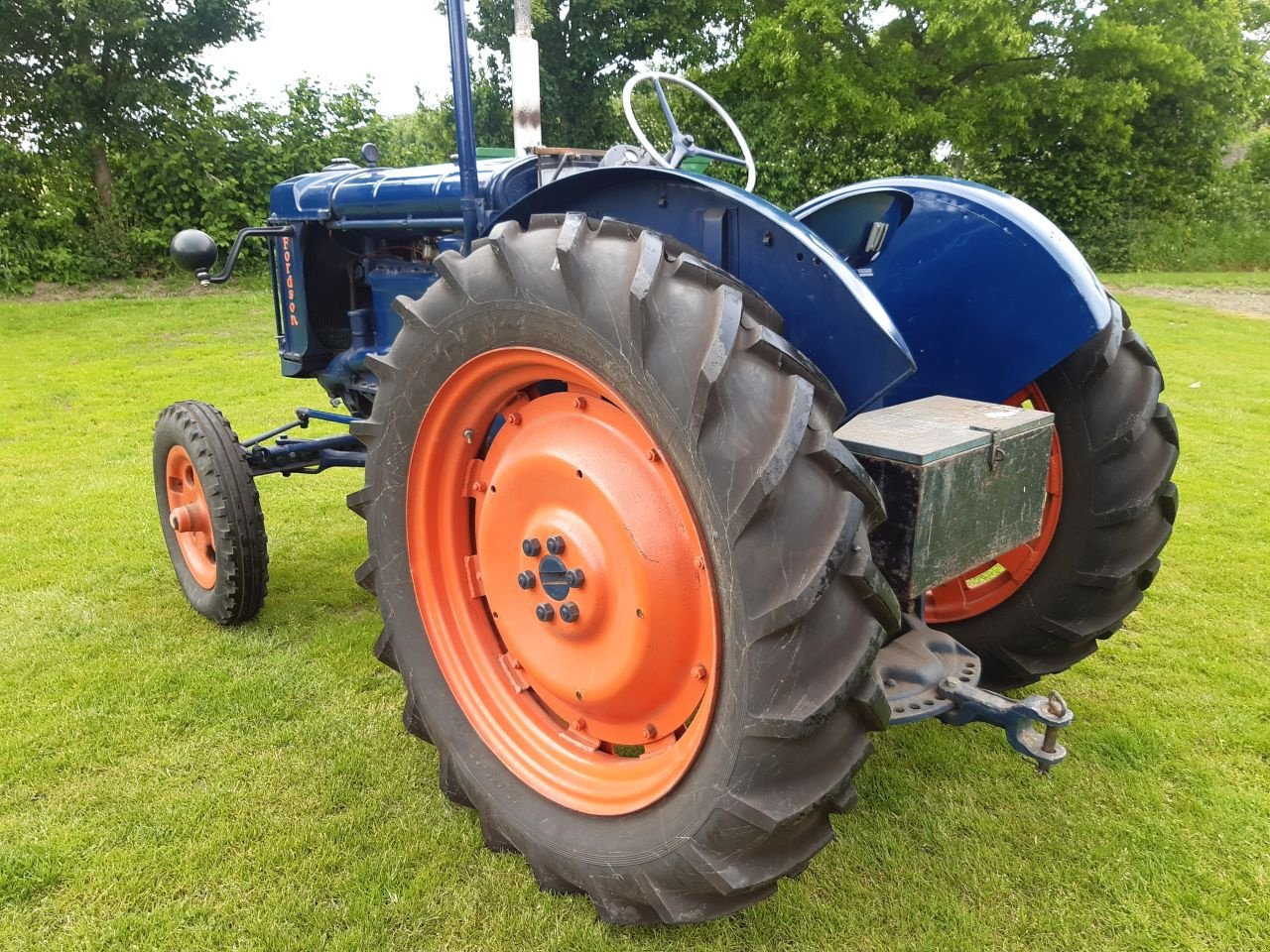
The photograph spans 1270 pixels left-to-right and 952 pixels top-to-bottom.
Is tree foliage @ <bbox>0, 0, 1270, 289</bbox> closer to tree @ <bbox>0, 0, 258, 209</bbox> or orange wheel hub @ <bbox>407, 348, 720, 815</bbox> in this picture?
tree @ <bbox>0, 0, 258, 209</bbox>

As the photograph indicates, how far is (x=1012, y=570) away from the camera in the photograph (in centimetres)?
216

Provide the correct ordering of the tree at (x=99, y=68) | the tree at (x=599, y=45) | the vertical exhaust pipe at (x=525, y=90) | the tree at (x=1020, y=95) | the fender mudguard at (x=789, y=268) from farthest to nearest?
1. the tree at (x=599, y=45)
2. the tree at (x=1020, y=95)
3. the tree at (x=99, y=68)
4. the vertical exhaust pipe at (x=525, y=90)
5. the fender mudguard at (x=789, y=268)

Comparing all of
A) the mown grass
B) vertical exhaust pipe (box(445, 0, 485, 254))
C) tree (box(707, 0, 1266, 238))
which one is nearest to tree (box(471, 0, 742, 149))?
tree (box(707, 0, 1266, 238))

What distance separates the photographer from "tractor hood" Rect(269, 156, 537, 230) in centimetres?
257

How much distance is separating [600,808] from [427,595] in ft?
2.05

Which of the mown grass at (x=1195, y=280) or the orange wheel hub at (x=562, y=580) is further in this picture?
the mown grass at (x=1195, y=280)

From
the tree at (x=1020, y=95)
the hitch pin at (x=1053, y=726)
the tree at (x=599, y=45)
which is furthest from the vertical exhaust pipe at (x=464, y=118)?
the tree at (x=599, y=45)

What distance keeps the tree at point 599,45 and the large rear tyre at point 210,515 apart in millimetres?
13721

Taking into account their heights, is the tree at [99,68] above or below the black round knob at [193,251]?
above

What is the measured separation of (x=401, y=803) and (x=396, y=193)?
188 cm

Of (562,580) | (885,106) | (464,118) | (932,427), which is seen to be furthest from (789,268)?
(885,106)

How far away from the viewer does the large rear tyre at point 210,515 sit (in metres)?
2.71

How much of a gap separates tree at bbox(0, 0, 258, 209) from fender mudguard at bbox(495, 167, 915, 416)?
483 inches

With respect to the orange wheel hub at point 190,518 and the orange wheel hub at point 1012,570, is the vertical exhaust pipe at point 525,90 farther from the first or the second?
the orange wheel hub at point 1012,570
